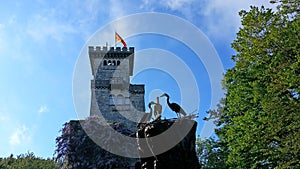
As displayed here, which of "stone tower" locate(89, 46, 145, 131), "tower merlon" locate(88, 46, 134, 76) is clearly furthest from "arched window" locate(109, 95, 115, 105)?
"tower merlon" locate(88, 46, 134, 76)

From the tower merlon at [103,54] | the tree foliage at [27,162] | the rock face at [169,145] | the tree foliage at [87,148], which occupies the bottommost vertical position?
the rock face at [169,145]

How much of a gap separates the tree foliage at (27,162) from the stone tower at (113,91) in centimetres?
803

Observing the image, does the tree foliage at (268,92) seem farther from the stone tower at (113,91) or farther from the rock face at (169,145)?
the stone tower at (113,91)

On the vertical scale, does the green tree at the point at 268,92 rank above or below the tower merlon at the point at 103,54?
below

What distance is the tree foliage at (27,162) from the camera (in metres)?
43.1

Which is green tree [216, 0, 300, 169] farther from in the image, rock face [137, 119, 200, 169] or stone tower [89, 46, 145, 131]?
stone tower [89, 46, 145, 131]

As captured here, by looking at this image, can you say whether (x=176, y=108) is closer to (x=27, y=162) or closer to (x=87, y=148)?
(x=87, y=148)

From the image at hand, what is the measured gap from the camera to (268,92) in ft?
53.2

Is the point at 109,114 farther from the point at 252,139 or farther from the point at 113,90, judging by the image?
the point at 252,139

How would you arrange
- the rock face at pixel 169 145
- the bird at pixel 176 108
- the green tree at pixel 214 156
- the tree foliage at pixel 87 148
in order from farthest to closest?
the tree foliage at pixel 87 148 → the green tree at pixel 214 156 → the bird at pixel 176 108 → the rock face at pixel 169 145

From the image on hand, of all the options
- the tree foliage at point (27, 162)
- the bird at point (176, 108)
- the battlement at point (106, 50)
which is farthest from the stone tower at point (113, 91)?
the bird at point (176, 108)

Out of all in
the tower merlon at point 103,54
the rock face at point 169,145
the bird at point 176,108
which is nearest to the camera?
the rock face at point 169,145

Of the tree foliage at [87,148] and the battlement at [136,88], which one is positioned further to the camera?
the battlement at [136,88]

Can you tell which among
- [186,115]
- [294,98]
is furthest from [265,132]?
[186,115]
